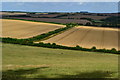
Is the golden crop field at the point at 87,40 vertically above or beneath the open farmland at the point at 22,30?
beneath

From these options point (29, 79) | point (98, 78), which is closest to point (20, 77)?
point (29, 79)

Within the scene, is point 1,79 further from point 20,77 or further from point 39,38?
point 39,38

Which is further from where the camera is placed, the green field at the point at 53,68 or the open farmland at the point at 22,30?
the open farmland at the point at 22,30

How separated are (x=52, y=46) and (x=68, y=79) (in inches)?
1333

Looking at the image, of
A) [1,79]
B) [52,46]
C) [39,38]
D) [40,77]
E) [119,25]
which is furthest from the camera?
[119,25]

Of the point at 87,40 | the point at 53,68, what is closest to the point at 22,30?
the point at 87,40

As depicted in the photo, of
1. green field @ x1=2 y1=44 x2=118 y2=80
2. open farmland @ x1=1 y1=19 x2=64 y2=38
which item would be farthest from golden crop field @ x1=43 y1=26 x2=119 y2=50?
green field @ x1=2 y1=44 x2=118 y2=80

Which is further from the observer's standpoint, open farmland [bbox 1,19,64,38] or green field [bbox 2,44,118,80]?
open farmland [bbox 1,19,64,38]

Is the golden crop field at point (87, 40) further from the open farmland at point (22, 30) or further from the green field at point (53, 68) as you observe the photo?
the green field at point (53, 68)

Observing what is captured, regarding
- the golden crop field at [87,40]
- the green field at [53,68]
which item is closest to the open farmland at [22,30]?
the golden crop field at [87,40]

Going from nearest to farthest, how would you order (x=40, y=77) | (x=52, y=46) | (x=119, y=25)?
1. (x=40, y=77)
2. (x=52, y=46)
3. (x=119, y=25)

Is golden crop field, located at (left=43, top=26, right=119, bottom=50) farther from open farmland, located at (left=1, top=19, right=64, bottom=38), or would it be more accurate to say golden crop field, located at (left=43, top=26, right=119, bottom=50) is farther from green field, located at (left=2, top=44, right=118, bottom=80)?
green field, located at (left=2, top=44, right=118, bottom=80)

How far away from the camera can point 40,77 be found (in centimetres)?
1380

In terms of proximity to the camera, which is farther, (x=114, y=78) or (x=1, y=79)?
(x=114, y=78)
